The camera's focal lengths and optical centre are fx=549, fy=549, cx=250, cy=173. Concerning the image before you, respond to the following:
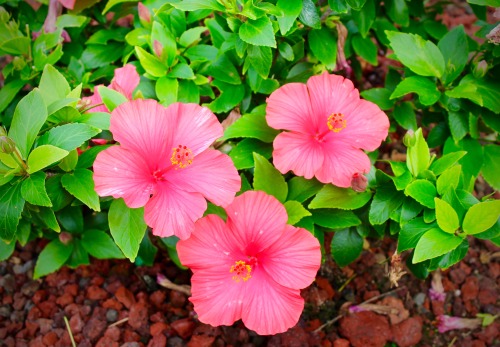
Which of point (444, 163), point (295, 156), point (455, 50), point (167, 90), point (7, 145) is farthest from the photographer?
point (455, 50)

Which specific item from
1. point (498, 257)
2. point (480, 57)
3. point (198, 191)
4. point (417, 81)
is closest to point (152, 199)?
point (198, 191)

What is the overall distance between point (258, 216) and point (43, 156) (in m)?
0.57

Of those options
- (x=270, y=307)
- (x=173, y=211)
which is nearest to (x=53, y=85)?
(x=173, y=211)

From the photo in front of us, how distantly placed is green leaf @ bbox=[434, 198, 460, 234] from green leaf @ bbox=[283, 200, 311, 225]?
13.9 inches

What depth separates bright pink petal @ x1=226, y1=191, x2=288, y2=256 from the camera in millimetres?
1466

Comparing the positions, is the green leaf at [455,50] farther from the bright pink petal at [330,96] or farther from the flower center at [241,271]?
the flower center at [241,271]

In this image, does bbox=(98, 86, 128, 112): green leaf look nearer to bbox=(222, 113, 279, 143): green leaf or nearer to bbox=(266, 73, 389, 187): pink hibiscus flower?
bbox=(222, 113, 279, 143): green leaf

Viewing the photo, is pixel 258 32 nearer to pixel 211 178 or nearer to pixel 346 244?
pixel 211 178

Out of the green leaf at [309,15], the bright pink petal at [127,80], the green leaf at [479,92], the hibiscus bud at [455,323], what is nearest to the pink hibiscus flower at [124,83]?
the bright pink petal at [127,80]

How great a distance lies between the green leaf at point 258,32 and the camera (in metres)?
1.51

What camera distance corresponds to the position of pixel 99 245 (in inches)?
75.2

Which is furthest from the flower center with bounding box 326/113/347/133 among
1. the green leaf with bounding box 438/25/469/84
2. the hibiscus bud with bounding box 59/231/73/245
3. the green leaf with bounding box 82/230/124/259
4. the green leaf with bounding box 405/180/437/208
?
the hibiscus bud with bounding box 59/231/73/245

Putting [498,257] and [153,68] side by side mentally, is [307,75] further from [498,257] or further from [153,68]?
[498,257]

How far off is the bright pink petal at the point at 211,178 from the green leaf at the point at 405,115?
0.79 metres
